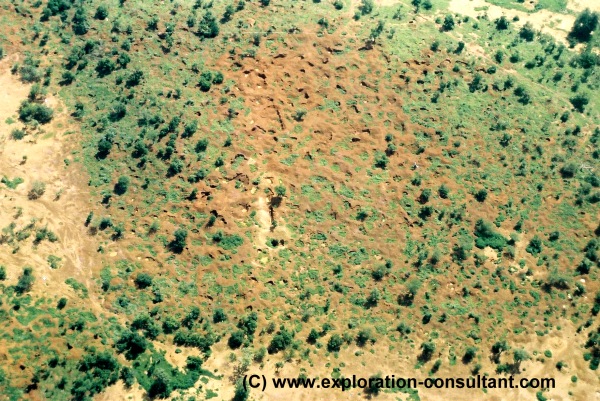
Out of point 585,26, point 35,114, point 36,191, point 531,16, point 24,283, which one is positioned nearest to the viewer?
point 24,283

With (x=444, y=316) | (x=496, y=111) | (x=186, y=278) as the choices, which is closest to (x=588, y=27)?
(x=496, y=111)

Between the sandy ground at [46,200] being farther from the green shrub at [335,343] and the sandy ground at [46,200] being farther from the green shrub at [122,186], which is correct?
the green shrub at [335,343]

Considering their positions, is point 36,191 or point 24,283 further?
point 36,191

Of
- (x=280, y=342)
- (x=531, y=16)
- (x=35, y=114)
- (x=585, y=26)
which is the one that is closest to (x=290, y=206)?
(x=280, y=342)

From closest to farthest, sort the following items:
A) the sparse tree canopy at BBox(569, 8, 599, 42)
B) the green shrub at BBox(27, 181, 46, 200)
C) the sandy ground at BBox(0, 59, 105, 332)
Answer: the sandy ground at BBox(0, 59, 105, 332) → the green shrub at BBox(27, 181, 46, 200) → the sparse tree canopy at BBox(569, 8, 599, 42)

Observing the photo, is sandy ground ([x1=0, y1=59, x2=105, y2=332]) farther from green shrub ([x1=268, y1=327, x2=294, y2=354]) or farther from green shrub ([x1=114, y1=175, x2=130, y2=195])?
green shrub ([x1=268, y1=327, x2=294, y2=354])

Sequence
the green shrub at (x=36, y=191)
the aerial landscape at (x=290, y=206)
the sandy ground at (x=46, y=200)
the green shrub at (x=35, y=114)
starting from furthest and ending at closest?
the green shrub at (x=35, y=114), the green shrub at (x=36, y=191), the sandy ground at (x=46, y=200), the aerial landscape at (x=290, y=206)

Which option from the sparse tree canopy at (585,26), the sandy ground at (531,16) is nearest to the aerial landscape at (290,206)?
the sandy ground at (531,16)

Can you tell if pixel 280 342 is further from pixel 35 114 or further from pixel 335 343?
pixel 35 114

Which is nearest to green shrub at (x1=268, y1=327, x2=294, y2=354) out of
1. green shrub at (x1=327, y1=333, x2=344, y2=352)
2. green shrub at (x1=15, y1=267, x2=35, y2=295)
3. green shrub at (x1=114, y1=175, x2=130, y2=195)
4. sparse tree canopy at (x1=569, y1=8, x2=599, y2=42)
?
green shrub at (x1=327, y1=333, x2=344, y2=352)
